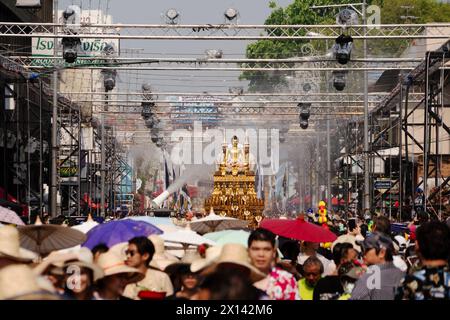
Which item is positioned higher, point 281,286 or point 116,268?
point 116,268

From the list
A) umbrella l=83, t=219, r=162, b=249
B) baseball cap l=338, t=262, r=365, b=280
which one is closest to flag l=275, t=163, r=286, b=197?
umbrella l=83, t=219, r=162, b=249

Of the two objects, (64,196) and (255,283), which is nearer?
(255,283)

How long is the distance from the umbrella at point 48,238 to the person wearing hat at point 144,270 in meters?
2.91

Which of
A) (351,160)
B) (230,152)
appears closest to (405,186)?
(230,152)

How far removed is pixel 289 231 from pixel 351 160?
43.8 metres

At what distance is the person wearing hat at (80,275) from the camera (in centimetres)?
1000

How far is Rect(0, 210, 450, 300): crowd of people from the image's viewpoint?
7901 millimetres

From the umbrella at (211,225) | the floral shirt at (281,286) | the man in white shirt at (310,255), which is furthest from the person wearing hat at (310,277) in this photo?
the umbrella at (211,225)

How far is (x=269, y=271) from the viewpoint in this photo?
11.4m

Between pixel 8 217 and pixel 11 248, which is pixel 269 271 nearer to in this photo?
pixel 11 248

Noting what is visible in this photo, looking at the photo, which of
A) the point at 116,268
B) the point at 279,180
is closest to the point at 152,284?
the point at 116,268

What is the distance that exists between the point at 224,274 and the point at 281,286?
3379 millimetres
